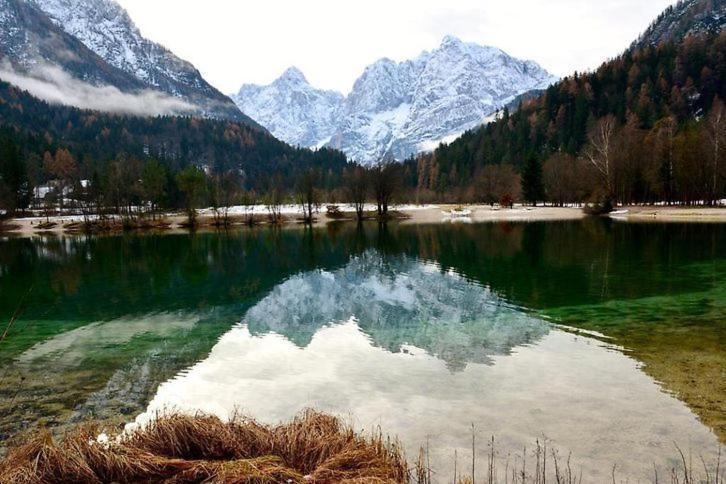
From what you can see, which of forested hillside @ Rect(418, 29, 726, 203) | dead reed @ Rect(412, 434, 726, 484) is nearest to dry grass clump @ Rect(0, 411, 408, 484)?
dead reed @ Rect(412, 434, 726, 484)

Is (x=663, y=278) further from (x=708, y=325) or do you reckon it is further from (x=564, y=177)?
(x=564, y=177)

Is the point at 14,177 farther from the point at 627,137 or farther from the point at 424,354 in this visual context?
the point at 627,137

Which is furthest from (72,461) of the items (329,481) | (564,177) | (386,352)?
(564,177)

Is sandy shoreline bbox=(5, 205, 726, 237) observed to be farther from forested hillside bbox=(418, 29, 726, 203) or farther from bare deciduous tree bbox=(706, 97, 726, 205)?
forested hillside bbox=(418, 29, 726, 203)

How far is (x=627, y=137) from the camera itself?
100812mm

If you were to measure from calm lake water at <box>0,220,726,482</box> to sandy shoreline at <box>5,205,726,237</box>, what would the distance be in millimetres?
47114

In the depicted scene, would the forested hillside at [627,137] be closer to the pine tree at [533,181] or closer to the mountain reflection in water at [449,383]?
the pine tree at [533,181]

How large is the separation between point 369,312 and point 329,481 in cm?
1571

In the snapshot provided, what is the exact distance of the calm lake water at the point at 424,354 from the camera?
9609 millimetres

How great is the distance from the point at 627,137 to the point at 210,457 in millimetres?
115029

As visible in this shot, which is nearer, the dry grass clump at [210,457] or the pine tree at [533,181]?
the dry grass clump at [210,457]

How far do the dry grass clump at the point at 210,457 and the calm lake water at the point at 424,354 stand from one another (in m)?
2.28

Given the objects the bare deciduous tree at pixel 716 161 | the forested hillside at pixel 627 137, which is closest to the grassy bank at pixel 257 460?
the bare deciduous tree at pixel 716 161

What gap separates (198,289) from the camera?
30.0 m
